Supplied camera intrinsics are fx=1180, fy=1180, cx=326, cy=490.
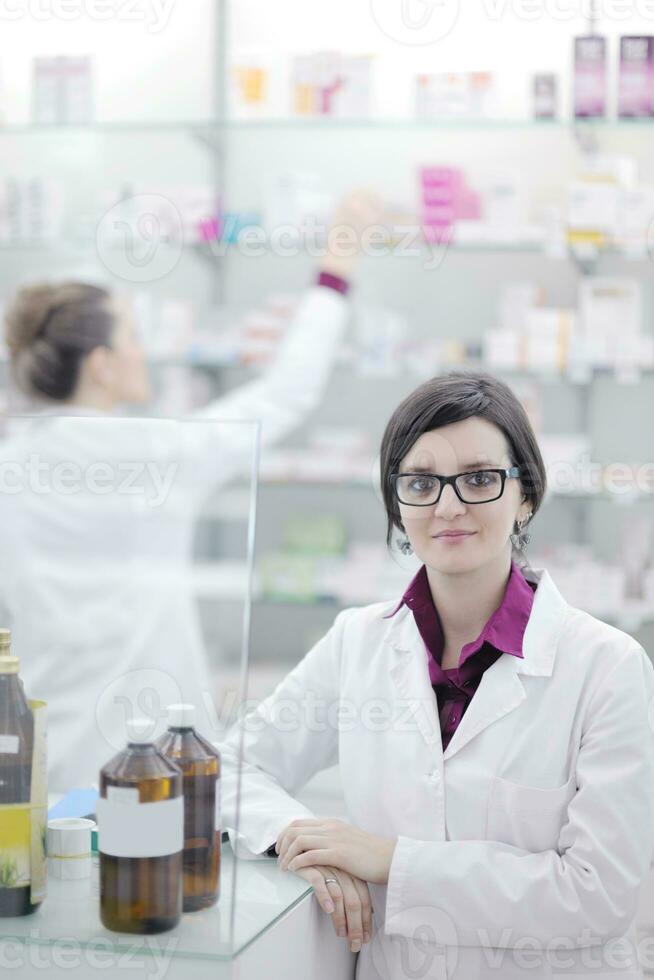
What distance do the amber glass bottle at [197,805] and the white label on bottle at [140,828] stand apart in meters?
0.08

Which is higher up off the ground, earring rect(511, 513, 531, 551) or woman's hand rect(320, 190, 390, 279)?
woman's hand rect(320, 190, 390, 279)

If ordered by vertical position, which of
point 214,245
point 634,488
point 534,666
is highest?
point 214,245

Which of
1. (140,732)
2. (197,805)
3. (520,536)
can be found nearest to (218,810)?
(197,805)

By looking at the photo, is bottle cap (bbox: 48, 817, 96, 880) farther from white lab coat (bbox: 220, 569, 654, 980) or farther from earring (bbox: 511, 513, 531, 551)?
earring (bbox: 511, 513, 531, 551)

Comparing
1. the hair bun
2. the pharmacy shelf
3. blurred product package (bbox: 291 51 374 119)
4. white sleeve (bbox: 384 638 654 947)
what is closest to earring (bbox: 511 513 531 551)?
white sleeve (bbox: 384 638 654 947)

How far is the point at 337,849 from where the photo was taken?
57.6 inches

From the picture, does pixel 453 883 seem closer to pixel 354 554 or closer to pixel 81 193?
pixel 354 554

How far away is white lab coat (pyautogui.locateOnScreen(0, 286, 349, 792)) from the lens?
168cm

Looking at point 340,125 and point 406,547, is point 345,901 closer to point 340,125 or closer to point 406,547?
point 406,547

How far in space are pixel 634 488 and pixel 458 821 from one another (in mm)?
2300

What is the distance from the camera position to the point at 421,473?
5.11ft

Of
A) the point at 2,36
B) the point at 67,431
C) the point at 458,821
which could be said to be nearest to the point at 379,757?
the point at 458,821

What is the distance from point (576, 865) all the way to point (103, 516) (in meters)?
1.29

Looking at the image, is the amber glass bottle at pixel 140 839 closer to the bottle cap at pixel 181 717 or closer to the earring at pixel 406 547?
the bottle cap at pixel 181 717
